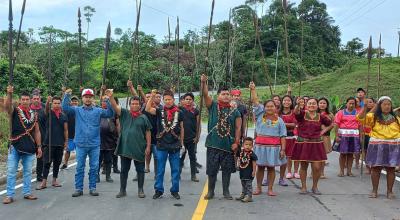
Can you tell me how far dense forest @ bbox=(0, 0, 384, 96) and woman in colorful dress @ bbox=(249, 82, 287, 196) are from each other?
15.6 meters

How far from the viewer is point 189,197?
802 centimetres

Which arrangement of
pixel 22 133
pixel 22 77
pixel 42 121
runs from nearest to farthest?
pixel 22 133, pixel 42 121, pixel 22 77

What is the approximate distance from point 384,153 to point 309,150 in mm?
1193

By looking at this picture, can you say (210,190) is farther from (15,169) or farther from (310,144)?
(15,169)

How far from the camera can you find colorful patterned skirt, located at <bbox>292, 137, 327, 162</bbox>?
8.39 meters

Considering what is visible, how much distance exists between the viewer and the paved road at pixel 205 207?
671 centimetres

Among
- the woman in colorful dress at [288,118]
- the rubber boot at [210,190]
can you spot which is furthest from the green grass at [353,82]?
the rubber boot at [210,190]

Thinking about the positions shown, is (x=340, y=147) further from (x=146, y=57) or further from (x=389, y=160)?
(x=146, y=57)

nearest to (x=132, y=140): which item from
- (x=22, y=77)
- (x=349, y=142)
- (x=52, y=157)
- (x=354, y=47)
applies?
(x=52, y=157)

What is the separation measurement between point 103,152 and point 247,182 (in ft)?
11.6

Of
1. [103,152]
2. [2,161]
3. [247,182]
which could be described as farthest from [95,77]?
[247,182]

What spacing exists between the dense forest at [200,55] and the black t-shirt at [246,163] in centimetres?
1619

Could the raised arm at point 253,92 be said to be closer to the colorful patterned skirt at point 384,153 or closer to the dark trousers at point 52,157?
the colorful patterned skirt at point 384,153

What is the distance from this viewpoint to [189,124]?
33.0 ft
